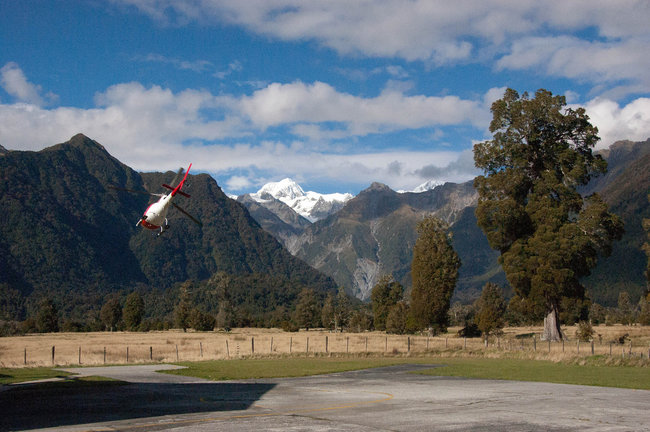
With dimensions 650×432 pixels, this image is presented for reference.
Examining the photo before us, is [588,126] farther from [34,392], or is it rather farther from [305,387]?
[34,392]

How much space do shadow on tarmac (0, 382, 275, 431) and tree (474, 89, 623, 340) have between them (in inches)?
1187

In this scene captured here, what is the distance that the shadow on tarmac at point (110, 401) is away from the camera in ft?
51.1

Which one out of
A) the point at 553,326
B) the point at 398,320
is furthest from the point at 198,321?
the point at 553,326

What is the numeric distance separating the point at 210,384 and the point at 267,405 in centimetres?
881

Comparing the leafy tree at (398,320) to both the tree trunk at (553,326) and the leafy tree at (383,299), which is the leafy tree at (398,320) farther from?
the tree trunk at (553,326)

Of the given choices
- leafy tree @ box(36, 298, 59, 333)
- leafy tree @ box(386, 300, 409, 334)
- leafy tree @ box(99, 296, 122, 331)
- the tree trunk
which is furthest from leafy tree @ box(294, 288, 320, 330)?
the tree trunk

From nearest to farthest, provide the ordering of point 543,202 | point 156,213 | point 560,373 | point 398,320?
point 560,373, point 156,213, point 543,202, point 398,320

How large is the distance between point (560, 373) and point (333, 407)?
16116 millimetres

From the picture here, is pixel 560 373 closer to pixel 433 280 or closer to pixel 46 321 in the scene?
pixel 433 280

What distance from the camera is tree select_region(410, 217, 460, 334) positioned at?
74625 mm

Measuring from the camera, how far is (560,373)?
29.0 m

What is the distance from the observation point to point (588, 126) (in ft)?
164

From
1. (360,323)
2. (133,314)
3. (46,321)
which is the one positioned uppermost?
(133,314)

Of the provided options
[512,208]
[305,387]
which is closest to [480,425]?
[305,387]
